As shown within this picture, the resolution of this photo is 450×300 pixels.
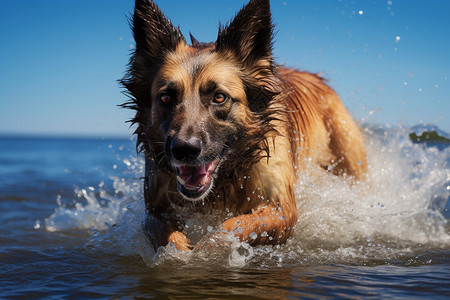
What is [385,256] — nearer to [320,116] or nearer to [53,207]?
[320,116]

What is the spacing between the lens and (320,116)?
5.61m

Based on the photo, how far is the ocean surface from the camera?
3176 millimetres

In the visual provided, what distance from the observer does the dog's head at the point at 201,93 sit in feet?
12.1

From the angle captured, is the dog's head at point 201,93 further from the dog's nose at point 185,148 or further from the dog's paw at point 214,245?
the dog's paw at point 214,245

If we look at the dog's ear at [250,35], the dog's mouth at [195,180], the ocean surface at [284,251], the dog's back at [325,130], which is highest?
the dog's ear at [250,35]

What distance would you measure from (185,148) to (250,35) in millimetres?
1313

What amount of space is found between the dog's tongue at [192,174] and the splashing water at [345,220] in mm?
492

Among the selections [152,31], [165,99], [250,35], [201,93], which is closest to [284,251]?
[201,93]

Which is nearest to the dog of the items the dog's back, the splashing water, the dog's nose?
the dog's nose

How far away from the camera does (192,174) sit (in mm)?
3822

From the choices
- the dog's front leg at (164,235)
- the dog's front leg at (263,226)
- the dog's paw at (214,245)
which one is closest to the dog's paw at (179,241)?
the dog's front leg at (164,235)

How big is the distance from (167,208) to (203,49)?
1515 mm

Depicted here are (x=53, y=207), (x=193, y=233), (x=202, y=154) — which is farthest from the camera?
(x=53, y=207)

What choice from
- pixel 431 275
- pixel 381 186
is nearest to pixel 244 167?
pixel 431 275
